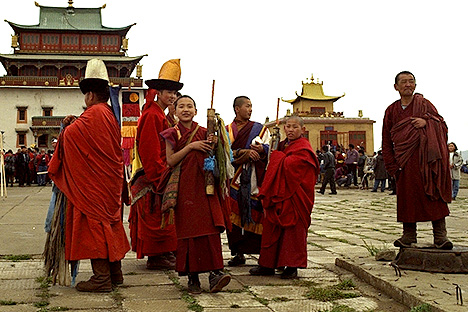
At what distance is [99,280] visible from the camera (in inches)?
173

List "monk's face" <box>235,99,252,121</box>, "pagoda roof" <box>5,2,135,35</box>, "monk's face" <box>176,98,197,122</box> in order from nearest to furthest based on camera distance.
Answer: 1. "monk's face" <box>176,98,197,122</box>
2. "monk's face" <box>235,99,252,121</box>
3. "pagoda roof" <box>5,2,135,35</box>

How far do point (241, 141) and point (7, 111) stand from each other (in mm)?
39939

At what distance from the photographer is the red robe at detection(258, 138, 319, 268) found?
491 cm

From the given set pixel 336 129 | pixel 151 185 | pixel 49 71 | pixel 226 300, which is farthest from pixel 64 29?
pixel 226 300

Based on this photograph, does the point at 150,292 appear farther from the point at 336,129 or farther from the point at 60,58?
the point at 60,58

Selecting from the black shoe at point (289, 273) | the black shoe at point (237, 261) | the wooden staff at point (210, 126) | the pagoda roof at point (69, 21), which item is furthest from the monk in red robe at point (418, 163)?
the pagoda roof at point (69, 21)

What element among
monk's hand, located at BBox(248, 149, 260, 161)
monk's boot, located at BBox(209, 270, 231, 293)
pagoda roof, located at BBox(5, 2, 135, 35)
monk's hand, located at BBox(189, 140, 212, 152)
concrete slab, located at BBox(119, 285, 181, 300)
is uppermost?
pagoda roof, located at BBox(5, 2, 135, 35)

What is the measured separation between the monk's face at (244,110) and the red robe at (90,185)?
56.4 inches

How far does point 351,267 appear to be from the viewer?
5.09 meters

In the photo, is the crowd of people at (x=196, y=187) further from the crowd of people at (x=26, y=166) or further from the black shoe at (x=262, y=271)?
the crowd of people at (x=26, y=166)

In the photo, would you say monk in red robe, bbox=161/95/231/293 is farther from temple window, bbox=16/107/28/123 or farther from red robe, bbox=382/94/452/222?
temple window, bbox=16/107/28/123

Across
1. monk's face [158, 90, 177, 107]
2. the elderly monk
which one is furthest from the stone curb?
monk's face [158, 90, 177, 107]

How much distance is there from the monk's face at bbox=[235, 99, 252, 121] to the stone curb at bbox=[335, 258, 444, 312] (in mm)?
1578

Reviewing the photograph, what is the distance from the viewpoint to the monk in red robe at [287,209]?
4914 mm
